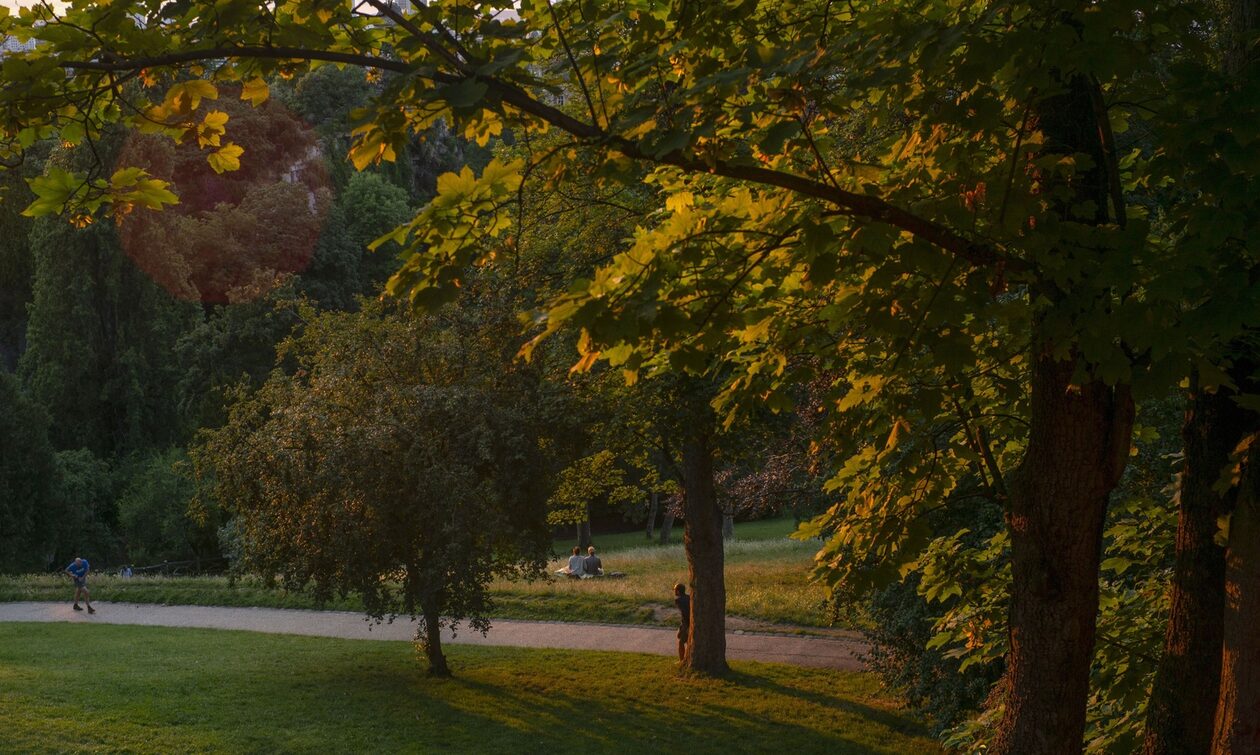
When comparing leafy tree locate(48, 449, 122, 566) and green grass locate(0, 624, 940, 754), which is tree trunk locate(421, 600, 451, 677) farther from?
leafy tree locate(48, 449, 122, 566)

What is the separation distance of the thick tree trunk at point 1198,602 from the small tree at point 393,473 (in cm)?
1178

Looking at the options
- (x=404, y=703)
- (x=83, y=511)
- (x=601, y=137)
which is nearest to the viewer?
(x=601, y=137)

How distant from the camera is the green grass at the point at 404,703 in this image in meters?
14.1

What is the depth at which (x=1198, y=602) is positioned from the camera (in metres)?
5.26

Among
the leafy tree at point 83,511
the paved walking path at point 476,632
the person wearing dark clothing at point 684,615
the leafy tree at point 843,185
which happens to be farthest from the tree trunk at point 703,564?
the leafy tree at point 83,511

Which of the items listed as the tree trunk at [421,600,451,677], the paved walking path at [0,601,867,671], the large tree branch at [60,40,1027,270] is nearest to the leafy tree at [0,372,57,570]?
the paved walking path at [0,601,867,671]

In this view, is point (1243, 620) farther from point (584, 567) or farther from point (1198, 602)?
point (584, 567)

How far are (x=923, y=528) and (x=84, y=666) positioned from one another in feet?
54.1

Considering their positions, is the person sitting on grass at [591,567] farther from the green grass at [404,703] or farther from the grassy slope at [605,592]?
the green grass at [404,703]

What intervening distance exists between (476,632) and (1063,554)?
2004 centimetres

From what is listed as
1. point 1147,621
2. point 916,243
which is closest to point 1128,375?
point 916,243

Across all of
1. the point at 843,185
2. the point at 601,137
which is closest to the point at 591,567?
the point at 843,185

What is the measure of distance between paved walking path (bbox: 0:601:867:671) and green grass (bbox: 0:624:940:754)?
0.90 meters

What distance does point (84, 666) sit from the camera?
18156mm
